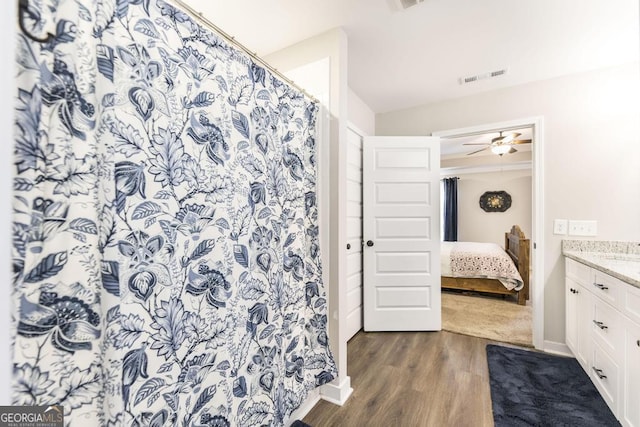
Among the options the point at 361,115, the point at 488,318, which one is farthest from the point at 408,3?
the point at 488,318

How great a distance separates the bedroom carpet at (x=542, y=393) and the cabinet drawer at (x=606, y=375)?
0.32 feet

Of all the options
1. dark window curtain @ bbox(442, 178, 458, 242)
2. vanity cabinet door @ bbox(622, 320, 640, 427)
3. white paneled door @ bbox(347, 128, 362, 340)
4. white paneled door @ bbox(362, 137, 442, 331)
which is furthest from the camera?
Answer: dark window curtain @ bbox(442, 178, 458, 242)

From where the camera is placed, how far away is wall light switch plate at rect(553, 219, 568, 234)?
2.33m

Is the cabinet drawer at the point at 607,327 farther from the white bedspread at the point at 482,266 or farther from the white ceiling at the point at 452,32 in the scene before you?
the white bedspread at the point at 482,266

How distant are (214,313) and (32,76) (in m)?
0.86

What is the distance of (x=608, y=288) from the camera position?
1599 millimetres

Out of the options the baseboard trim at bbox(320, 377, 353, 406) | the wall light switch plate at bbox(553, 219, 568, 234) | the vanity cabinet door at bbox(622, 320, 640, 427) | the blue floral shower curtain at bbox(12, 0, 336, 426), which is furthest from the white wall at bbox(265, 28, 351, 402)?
the wall light switch plate at bbox(553, 219, 568, 234)

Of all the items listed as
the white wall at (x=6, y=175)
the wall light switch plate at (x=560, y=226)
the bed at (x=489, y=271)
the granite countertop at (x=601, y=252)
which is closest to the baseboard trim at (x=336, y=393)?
the white wall at (x=6, y=175)

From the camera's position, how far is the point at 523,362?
2.19 metres

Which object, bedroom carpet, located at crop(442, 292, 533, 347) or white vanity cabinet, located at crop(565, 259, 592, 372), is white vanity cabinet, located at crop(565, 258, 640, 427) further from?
bedroom carpet, located at crop(442, 292, 533, 347)

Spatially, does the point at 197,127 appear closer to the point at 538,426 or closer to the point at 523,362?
the point at 538,426

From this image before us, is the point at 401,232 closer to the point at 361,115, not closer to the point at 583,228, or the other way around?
the point at 361,115

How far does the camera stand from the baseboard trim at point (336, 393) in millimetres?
1744

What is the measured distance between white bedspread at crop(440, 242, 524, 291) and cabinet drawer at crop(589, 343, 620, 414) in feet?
6.75
